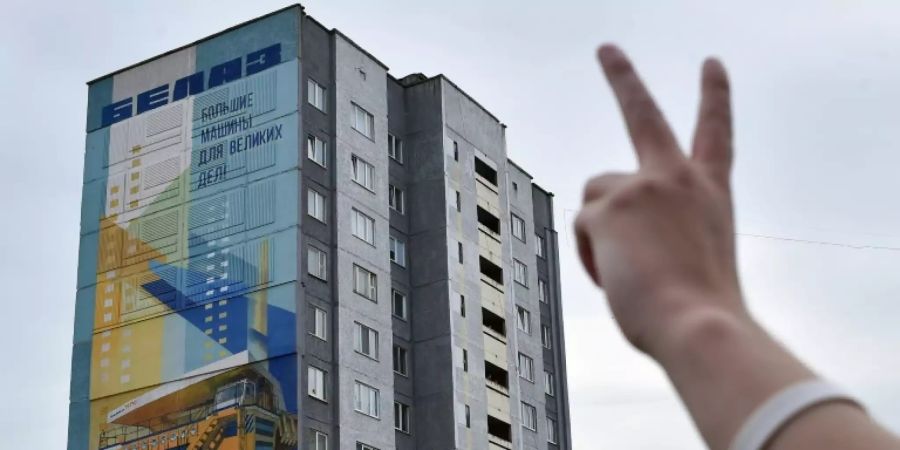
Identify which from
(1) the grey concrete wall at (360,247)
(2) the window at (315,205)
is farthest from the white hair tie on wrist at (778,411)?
(2) the window at (315,205)

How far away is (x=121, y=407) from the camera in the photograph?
45.9 meters

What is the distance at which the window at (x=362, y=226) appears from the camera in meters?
47.6

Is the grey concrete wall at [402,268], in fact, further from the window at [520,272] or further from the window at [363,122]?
the window at [520,272]

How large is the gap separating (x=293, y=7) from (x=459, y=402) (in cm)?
1333

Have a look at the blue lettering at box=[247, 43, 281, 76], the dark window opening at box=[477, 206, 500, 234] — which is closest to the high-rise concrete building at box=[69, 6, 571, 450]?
the blue lettering at box=[247, 43, 281, 76]

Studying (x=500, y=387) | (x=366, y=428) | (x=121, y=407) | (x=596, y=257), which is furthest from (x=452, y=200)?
(x=596, y=257)

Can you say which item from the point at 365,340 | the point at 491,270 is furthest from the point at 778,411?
the point at 491,270

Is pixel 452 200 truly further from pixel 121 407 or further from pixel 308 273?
pixel 121 407

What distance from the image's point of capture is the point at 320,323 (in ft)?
147

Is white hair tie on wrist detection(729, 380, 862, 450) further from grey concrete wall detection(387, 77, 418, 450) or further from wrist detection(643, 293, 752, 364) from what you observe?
grey concrete wall detection(387, 77, 418, 450)

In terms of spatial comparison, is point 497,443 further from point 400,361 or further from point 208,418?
point 208,418

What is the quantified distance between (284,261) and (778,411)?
42.8 metres

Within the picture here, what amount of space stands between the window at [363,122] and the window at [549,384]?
521 inches

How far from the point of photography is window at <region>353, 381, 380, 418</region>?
4522cm
